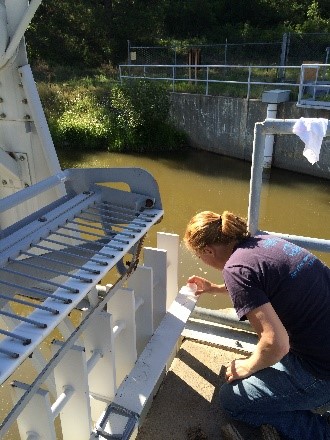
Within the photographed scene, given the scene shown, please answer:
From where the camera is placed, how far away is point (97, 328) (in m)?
1.83

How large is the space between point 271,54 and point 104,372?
56.8ft

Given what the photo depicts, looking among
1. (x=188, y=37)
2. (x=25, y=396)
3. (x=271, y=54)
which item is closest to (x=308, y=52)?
(x=271, y=54)

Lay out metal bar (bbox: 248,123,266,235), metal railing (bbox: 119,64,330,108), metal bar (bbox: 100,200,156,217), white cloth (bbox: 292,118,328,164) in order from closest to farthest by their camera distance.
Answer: white cloth (bbox: 292,118,328,164)
metal bar (bbox: 248,123,266,235)
metal bar (bbox: 100,200,156,217)
metal railing (bbox: 119,64,330,108)

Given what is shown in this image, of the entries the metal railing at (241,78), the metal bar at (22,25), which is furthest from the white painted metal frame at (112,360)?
the metal railing at (241,78)

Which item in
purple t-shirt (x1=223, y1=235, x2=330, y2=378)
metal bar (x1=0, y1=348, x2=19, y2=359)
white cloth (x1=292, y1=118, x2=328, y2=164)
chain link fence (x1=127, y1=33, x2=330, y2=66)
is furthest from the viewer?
chain link fence (x1=127, y1=33, x2=330, y2=66)

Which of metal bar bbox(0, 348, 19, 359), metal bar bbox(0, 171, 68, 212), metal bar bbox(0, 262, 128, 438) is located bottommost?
metal bar bbox(0, 262, 128, 438)

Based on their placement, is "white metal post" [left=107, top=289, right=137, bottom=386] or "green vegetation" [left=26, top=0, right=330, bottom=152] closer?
"white metal post" [left=107, top=289, right=137, bottom=386]

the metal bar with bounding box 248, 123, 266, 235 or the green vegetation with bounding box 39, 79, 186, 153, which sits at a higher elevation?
the metal bar with bounding box 248, 123, 266, 235

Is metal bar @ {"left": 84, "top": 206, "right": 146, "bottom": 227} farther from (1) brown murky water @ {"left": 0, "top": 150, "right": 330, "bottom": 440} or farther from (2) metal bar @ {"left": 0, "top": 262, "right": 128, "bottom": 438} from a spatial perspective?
(1) brown murky water @ {"left": 0, "top": 150, "right": 330, "bottom": 440}

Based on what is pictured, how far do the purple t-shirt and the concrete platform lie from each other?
48cm

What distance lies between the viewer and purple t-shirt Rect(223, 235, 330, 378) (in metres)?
1.76

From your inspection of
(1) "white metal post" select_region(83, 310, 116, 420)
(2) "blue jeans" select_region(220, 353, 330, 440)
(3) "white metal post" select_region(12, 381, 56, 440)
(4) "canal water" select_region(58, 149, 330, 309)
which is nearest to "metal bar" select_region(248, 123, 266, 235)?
(2) "blue jeans" select_region(220, 353, 330, 440)

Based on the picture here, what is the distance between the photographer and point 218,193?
30.8 feet

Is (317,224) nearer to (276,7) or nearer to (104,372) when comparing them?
(104,372)
